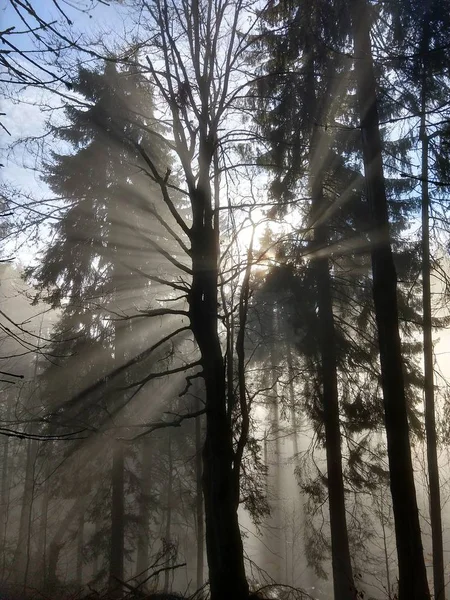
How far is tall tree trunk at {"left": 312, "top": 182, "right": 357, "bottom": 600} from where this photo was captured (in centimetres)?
939

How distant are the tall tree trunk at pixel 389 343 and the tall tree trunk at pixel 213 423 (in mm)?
2067

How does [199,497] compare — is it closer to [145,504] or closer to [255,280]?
[145,504]

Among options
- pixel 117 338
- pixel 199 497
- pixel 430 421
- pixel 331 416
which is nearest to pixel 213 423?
pixel 331 416

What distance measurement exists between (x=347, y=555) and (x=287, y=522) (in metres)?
Answer: 14.4

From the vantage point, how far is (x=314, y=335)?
1051 cm

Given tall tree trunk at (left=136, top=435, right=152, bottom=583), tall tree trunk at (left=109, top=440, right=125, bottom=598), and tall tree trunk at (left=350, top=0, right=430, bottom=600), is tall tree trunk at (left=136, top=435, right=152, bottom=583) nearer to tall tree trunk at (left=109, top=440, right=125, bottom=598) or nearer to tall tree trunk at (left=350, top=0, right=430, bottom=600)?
tall tree trunk at (left=109, top=440, right=125, bottom=598)

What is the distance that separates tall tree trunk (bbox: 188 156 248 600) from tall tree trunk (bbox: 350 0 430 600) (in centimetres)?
207

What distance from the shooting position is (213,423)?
17.0 ft

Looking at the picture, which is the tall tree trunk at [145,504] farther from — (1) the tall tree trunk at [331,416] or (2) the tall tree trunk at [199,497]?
(1) the tall tree trunk at [331,416]

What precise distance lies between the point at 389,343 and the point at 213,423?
2.54 m

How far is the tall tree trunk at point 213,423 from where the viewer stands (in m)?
4.80

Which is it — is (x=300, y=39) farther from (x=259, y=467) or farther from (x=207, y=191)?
(x=259, y=467)

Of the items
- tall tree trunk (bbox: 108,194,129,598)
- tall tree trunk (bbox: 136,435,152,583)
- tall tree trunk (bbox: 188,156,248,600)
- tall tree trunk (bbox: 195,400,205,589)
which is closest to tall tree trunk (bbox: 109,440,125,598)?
tall tree trunk (bbox: 108,194,129,598)

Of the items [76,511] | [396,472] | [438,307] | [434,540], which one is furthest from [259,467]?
[76,511]
